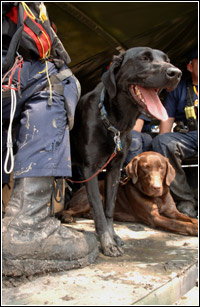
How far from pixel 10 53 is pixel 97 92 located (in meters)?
0.94

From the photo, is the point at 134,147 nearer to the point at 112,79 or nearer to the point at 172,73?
the point at 112,79

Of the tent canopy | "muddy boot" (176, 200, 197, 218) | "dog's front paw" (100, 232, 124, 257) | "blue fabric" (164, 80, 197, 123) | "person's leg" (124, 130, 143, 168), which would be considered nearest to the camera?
"dog's front paw" (100, 232, 124, 257)

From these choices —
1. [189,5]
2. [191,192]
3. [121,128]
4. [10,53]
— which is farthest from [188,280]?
[189,5]

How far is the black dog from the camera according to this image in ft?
6.19

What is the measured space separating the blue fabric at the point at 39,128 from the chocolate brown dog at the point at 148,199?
64.5 inches

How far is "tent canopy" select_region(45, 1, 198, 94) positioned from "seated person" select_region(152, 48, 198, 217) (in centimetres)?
44

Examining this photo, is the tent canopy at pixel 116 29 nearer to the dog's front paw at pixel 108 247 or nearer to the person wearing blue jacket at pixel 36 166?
the person wearing blue jacket at pixel 36 166

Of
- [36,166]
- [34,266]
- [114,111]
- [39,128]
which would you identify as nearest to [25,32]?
[39,128]

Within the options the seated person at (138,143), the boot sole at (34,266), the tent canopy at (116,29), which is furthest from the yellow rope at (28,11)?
the seated person at (138,143)

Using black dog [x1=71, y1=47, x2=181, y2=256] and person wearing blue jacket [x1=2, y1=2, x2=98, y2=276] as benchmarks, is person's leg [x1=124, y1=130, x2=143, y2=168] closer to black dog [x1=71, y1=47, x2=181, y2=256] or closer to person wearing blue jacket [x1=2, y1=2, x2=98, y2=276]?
black dog [x1=71, y1=47, x2=181, y2=256]

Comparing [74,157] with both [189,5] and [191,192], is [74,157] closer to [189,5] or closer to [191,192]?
[191,192]

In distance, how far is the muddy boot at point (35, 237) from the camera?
1339 millimetres

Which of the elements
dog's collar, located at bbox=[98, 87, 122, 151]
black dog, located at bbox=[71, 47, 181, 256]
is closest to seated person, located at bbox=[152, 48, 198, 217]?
black dog, located at bbox=[71, 47, 181, 256]

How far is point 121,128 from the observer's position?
2.08 m
